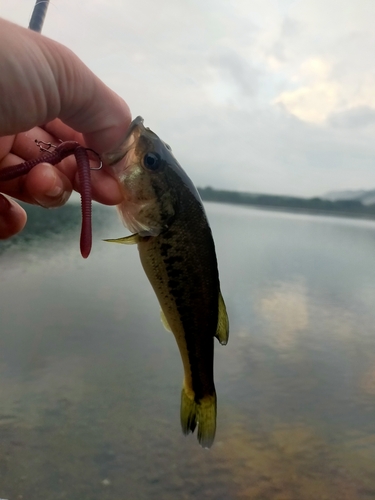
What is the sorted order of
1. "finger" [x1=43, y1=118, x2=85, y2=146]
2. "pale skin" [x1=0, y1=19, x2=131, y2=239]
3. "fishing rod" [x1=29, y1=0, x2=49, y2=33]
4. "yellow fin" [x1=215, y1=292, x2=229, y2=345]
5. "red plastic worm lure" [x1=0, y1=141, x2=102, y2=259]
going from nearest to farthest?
"pale skin" [x1=0, y1=19, x2=131, y2=239] → "red plastic worm lure" [x1=0, y1=141, x2=102, y2=259] → "yellow fin" [x1=215, y1=292, x2=229, y2=345] → "finger" [x1=43, y1=118, x2=85, y2=146] → "fishing rod" [x1=29, y1=0, x2=49, y2=33]

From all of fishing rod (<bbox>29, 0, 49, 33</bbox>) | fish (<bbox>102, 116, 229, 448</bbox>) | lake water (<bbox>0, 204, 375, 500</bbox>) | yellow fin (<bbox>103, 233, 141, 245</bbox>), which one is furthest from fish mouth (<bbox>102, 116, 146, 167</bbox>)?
lake water (<bbox>0, 204, 375, 500</bbox>)

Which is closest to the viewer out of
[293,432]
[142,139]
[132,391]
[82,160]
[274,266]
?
[82,160]

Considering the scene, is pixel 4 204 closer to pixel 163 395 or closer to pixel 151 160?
pixel 151 160

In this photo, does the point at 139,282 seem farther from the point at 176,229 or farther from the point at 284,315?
the point at 176,229

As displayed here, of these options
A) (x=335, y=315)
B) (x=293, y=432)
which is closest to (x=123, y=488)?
(x=293, y=432)

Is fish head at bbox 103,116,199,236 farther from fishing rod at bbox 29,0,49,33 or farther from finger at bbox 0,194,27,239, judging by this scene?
fishing rod at bbox 29,0,49,33

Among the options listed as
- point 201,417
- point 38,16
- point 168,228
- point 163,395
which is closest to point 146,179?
point 168,228
